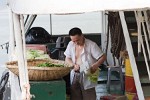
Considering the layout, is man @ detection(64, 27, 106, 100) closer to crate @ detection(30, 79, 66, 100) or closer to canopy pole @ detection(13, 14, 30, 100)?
crate @ detection(30, 79, 66, 100)

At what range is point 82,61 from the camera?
5.51 m

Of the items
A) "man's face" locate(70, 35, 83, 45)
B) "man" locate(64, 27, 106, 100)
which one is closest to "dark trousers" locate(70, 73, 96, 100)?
"man" locate(64, 27, 106, 100)

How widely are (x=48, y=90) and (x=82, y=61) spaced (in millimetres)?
1328

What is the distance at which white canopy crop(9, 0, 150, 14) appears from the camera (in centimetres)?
233

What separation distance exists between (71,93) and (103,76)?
389cm

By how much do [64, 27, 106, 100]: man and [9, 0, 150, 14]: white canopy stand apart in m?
3.01

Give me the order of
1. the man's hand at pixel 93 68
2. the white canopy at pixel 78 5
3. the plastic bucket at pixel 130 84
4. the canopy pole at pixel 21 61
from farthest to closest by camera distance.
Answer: the plastic bucket at pixel 130 84 < the man's hand at pixel 93 68 < the canopy pole at pixel 21 61 < the white canopy at pixel 78 5

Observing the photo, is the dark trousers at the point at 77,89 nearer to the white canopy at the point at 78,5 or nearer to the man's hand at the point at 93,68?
the man's hand at the point at 93,68

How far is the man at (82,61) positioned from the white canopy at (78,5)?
9.86 ft

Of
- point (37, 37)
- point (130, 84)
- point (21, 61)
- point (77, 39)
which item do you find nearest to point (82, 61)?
point (77, 39)

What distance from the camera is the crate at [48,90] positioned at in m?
4.26

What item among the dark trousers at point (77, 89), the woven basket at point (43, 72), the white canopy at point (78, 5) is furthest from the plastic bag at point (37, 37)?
the white canopy at point (78, 5)

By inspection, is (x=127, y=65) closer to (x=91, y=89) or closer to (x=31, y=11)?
(x=91, y=89)

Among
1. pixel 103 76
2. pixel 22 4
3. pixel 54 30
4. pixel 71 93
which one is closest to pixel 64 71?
pixel 71 93
